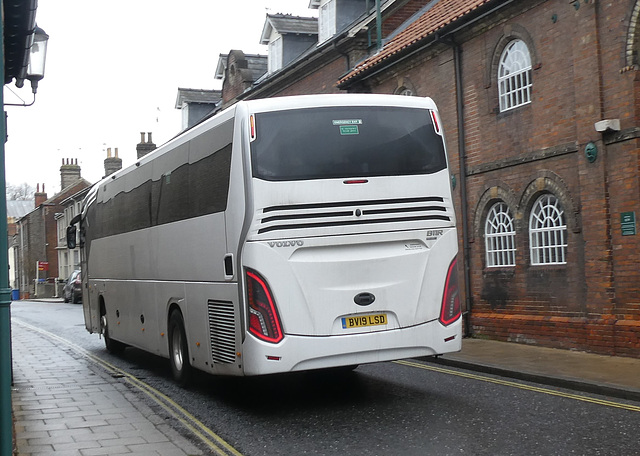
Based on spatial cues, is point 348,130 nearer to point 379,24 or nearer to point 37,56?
point 37,56

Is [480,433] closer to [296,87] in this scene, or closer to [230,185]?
[230,185]

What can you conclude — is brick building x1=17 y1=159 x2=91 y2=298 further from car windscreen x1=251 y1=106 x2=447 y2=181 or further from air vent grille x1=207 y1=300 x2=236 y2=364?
car windscreen x1=251 y1=106 x2=447 y2=181

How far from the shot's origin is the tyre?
10945 millimetres

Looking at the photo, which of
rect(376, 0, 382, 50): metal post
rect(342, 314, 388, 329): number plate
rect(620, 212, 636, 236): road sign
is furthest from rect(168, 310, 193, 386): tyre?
rect(376, 0, 382, 50): metal post

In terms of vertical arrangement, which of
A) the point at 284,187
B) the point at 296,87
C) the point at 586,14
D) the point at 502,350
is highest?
the point at 296,87

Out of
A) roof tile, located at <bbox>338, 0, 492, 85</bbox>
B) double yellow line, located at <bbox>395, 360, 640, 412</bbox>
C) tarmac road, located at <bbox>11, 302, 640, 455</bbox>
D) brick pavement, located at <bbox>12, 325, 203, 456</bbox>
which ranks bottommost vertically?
double yellow line, located at <bbox>395, 360, 640, 412</bbox>

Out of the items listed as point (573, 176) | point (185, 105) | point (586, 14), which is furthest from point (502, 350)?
point (185, 105)

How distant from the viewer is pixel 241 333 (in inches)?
342

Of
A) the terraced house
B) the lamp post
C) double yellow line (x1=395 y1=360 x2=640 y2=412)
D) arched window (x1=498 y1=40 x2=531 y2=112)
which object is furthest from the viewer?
arched window (x1=498 y1=40 x2=531 y2=112)

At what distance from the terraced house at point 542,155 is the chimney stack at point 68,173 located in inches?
2608

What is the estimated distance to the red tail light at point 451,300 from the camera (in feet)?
30.2

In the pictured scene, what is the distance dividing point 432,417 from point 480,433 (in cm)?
87

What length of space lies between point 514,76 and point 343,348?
344 inches

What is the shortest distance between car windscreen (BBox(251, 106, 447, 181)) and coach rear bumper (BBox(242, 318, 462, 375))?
1706 millimetres
